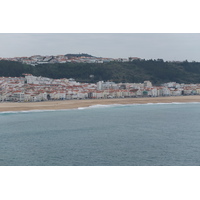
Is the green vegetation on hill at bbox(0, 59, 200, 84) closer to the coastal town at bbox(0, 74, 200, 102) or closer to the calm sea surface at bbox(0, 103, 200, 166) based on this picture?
the coastal town at bbox(0, 74, 200, 102)

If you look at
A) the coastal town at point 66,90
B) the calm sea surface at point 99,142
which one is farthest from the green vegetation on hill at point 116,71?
the calm sea surface at point 99,142

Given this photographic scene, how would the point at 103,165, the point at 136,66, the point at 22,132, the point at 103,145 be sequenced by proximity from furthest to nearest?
the point at 136,66, the point at 22,132, the point at 103,145, the point at 103,165

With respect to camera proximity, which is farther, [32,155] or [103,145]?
[103,145]

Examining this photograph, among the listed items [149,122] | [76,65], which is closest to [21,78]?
[76,65]

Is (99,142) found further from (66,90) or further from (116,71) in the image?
(116,71)

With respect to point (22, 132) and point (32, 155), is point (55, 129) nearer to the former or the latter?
point (22, 132)

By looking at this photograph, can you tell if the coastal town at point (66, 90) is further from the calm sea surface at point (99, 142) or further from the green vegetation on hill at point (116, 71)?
the calm sea surface at point (99, 142)
